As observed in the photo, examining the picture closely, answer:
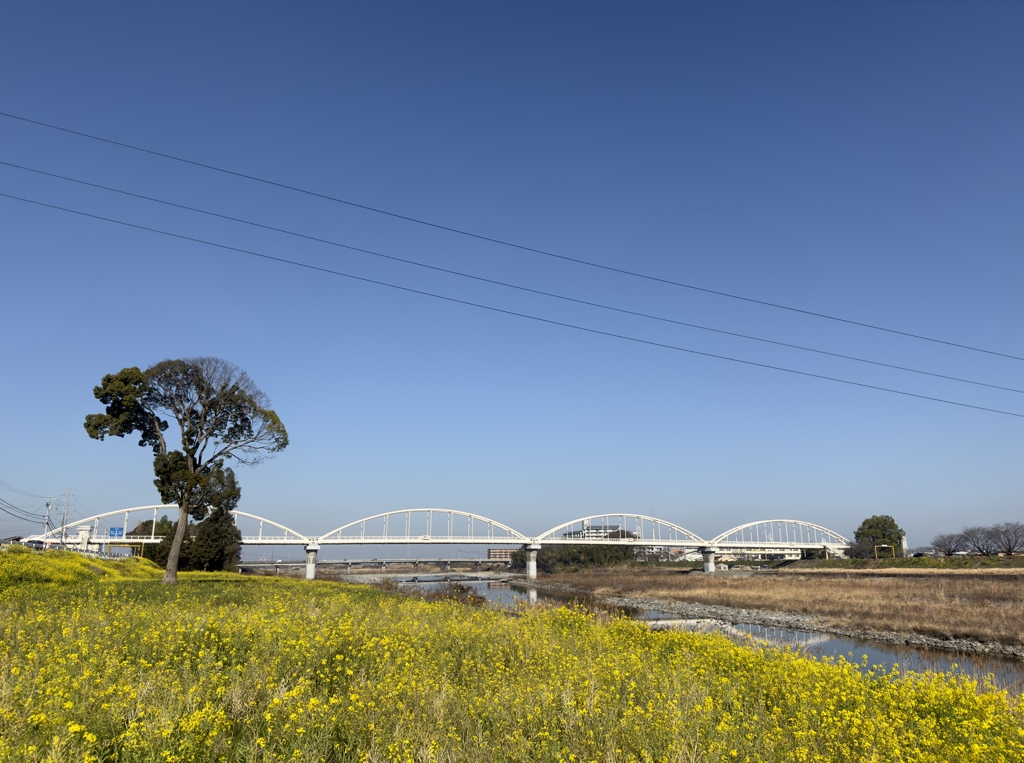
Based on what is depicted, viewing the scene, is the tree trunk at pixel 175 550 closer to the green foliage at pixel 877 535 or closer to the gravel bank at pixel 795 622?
the gravel bank at pixel 795 622

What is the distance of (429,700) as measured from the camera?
7180mm

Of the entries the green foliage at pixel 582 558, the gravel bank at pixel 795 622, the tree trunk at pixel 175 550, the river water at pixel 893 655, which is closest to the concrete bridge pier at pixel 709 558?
the green foliage at pixel 582 558

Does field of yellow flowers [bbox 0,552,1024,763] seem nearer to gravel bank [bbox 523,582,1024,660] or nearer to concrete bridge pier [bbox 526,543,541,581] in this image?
gravel bank [bbox 523,582,1024,660]

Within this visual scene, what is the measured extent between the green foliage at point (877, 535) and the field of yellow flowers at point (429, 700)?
465ft

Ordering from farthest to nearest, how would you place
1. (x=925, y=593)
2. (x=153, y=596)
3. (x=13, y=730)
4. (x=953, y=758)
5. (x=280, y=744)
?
(x=925, y=593)
(x=153, y=596)
(x=953, y=758)
(x=280, y=744)
(x=13, y=730)

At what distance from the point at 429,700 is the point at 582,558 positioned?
141248 mm

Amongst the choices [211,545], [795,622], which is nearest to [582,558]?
[211,545]

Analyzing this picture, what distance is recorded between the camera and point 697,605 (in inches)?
1877

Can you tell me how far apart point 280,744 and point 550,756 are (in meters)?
2.56

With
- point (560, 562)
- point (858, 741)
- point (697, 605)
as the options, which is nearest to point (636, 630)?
point (858, 741)

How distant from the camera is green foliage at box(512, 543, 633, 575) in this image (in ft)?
460

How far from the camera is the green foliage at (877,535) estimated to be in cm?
12769

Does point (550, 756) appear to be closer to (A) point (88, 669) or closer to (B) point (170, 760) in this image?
(B) point (170, 760)

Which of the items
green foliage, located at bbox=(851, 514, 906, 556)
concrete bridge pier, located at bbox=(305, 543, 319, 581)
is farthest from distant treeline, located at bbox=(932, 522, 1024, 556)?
concrete bridge pier, located at bbox=(305, 543, 319, 581)
